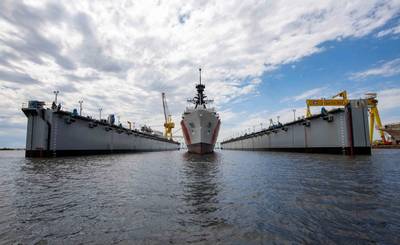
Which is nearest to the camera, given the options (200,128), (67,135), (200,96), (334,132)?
(334,132)

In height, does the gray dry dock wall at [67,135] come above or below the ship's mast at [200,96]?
below

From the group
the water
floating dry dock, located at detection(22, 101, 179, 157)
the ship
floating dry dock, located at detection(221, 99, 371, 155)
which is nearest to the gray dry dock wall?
floating dry dock, located at detection(22, 101, 179, 157)

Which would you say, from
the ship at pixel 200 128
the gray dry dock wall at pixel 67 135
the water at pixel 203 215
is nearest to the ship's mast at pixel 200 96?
the ship at pixel 200 128

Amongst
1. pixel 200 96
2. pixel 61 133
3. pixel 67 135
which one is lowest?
pixel 67 135

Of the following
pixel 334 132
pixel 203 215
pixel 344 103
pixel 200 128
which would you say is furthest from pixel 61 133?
pixel 344 103

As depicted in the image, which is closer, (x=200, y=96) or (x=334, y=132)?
(x=334, y=132)

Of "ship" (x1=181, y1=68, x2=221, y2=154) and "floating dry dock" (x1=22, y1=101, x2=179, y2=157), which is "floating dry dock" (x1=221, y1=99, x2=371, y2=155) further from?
"floating dry dock" (x1=22, y1=101, x2=179, y2=157)

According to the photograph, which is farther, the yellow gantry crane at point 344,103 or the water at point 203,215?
the yellow gantry crane at point 344,103

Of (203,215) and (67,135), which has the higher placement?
(67,135)

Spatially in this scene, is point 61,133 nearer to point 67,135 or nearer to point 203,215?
point 67,135

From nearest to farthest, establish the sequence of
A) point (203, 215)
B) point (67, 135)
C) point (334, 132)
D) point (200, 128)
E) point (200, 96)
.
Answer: point (203, 215) < point (334, 132) < point (67, 135) < point (200, 128) < point (200, 96)

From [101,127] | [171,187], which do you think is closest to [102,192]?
[171,187]

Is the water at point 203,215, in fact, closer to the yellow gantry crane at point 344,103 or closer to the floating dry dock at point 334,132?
the floating dry dock at point 334,132

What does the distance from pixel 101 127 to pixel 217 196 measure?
39062mm
